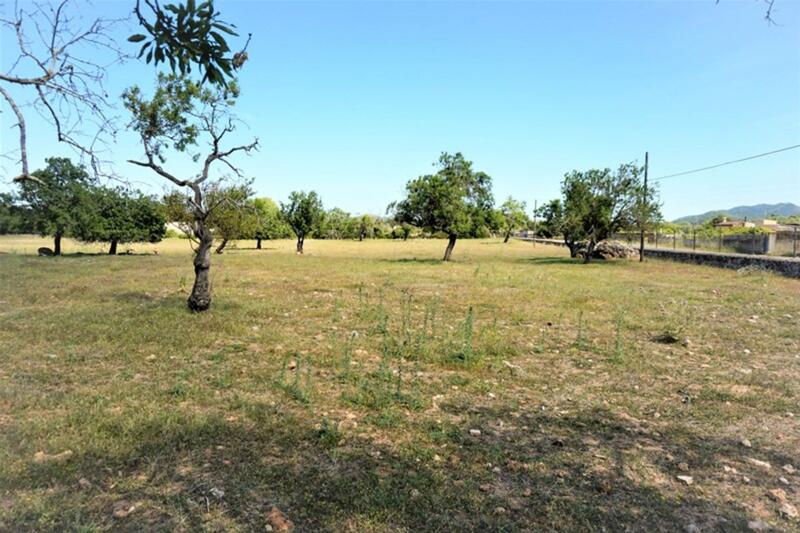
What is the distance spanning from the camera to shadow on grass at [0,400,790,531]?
10.0ft

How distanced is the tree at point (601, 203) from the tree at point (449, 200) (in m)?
5.26

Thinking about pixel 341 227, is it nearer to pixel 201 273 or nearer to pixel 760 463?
pixel 201 273

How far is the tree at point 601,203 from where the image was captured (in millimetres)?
28141

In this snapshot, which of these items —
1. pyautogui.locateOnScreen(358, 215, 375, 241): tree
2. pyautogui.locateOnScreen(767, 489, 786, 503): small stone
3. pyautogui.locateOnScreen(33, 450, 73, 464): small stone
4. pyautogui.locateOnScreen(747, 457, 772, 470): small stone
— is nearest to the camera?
pyautogui.locateOnScreen(767, 489, 786, 503): small stone

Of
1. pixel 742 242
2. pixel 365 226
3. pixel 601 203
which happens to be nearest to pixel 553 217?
pixel 601 203

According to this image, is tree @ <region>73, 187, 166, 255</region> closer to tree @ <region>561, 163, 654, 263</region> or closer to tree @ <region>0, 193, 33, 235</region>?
tree @ <region>0, 193, 33, 235</region>

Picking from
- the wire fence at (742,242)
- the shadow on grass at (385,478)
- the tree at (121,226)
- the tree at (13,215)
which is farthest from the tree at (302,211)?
the shadow on grass at (385,478)

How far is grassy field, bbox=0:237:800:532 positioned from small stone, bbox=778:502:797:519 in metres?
0.01

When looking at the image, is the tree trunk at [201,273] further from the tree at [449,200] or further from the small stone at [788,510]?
the tree at [449,200]

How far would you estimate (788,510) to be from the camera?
3275mm

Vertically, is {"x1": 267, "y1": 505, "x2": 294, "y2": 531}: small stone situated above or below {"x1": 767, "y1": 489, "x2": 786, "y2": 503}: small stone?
above

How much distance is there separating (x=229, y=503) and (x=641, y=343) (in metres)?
7.45

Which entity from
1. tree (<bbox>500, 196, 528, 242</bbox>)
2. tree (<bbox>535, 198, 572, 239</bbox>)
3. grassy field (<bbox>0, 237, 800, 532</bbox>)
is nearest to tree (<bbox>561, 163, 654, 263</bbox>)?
tree (<bbox>535, 198, 572, 239</bbox>)

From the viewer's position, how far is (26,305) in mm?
11078
